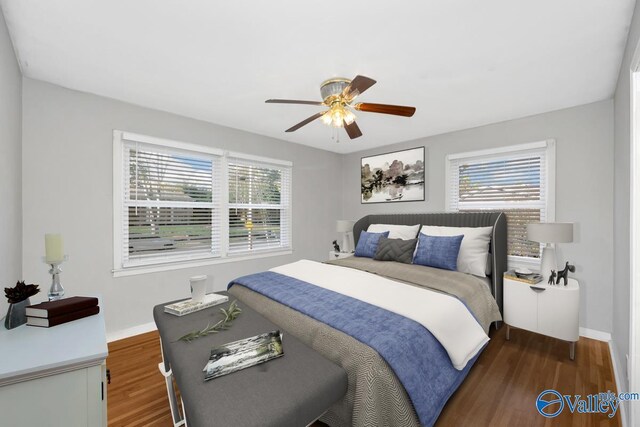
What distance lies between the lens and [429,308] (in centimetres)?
179

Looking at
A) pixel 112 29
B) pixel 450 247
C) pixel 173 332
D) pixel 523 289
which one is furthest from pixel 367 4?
pixel 523 289

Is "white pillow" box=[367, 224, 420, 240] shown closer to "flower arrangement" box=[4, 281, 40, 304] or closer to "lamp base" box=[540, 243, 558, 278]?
"lamp base" box=[540, 243, 558, 278]

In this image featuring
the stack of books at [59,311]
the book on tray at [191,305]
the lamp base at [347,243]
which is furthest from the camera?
the lamp base at [347,243]

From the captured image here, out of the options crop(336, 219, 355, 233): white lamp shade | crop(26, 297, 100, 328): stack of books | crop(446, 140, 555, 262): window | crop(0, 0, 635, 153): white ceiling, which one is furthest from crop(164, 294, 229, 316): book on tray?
crop(446, 140, 555, 262): window

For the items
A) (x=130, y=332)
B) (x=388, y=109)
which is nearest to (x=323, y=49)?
(x=388, y=109)

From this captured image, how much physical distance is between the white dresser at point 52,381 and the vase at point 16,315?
11 centimetres

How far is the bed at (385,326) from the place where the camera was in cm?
130

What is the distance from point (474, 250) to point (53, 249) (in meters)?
3.49

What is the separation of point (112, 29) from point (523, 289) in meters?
3.85

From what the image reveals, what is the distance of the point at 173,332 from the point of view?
1620mm

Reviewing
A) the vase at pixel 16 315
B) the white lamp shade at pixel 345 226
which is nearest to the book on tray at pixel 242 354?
the vase at pixel 16 315

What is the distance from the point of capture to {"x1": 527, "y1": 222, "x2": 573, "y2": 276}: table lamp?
2453mm

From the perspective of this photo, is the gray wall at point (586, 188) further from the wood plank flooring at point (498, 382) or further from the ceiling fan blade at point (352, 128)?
the ceiling fan blade at point (352, 128)

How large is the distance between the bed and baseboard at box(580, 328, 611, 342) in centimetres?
89
